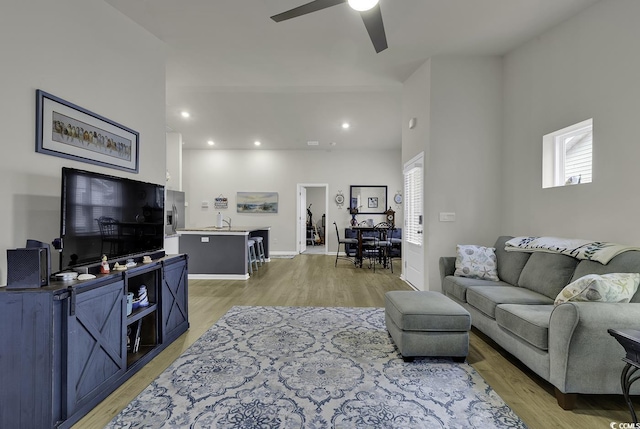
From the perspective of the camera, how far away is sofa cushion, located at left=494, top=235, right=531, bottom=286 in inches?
120

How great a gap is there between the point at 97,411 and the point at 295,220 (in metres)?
7.25

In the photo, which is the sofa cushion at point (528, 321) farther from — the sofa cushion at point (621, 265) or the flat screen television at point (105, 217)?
the flat screen television at point (105, 217)

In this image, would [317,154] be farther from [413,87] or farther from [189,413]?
[189,413]

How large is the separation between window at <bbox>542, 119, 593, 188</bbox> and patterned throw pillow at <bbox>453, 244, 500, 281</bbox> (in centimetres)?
103

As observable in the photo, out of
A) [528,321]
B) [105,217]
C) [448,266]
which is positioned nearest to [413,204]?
[448,266]

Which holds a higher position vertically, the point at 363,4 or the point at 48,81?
the point at 363,4

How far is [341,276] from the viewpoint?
5.60 metres

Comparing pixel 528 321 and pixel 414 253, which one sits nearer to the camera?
pixel 528 321

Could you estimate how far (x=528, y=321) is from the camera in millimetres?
2029

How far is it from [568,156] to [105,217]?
4482mm

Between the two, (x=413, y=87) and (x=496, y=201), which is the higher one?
(x=413, y=87)

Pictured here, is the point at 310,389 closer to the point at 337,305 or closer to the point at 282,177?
the point at 337,305

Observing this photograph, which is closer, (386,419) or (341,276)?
(386,419)

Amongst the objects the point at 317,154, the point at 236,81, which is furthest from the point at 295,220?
the point at 236,81
